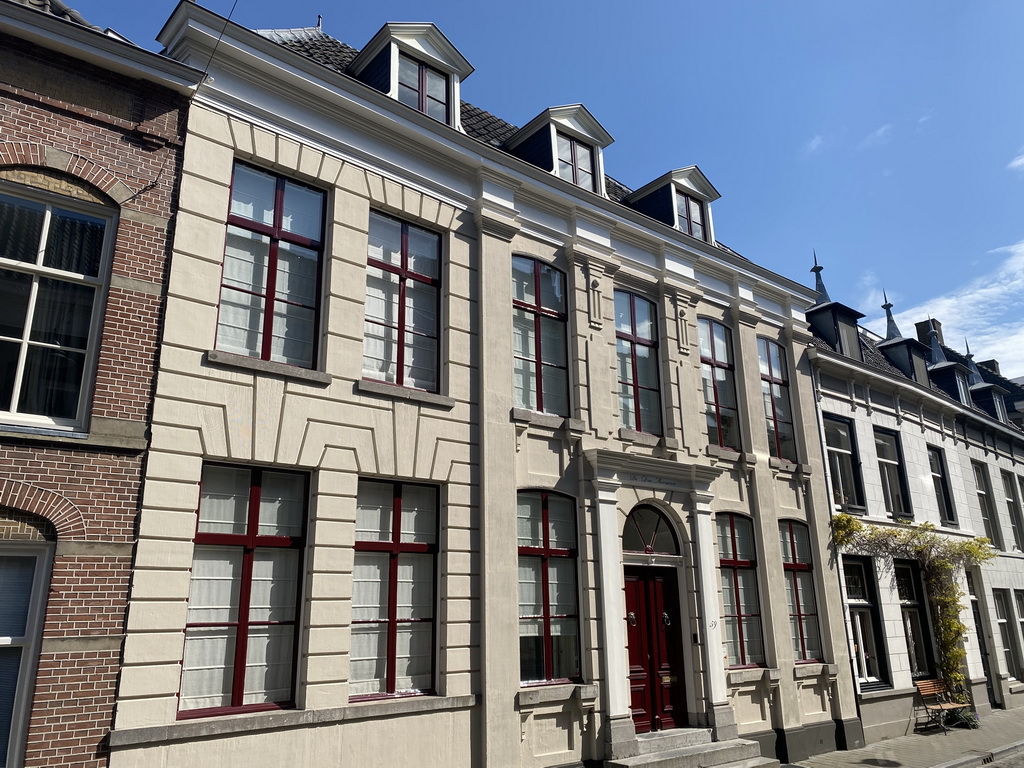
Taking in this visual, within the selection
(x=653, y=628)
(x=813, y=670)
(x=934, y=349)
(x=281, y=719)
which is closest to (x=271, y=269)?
(x=281, y=719)

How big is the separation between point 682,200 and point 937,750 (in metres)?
11.5

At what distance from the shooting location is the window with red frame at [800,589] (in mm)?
14172

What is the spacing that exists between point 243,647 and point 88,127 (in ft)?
19.1

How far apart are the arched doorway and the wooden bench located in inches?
280

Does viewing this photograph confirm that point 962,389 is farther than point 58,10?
Yes

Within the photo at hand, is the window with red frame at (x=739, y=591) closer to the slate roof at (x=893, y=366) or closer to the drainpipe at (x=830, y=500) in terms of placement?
the drainpipe at (x=830, y=500)

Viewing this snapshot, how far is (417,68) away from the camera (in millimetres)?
11578

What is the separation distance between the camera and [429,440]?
994 centimetres

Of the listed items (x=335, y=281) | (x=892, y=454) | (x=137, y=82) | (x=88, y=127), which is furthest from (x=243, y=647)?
(x=892, y=454)

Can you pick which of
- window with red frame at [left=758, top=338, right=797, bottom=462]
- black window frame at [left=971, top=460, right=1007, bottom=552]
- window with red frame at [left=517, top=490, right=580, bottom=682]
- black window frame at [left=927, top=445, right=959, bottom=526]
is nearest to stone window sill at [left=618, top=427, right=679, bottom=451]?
window with red frame at [left=517, top=490, right=580, bottom=682]

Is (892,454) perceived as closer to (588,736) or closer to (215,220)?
(588,736)

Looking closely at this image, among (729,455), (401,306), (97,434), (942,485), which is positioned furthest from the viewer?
(942,485)

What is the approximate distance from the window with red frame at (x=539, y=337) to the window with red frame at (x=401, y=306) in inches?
56.8

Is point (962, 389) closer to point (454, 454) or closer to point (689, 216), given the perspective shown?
point (689, 216)
